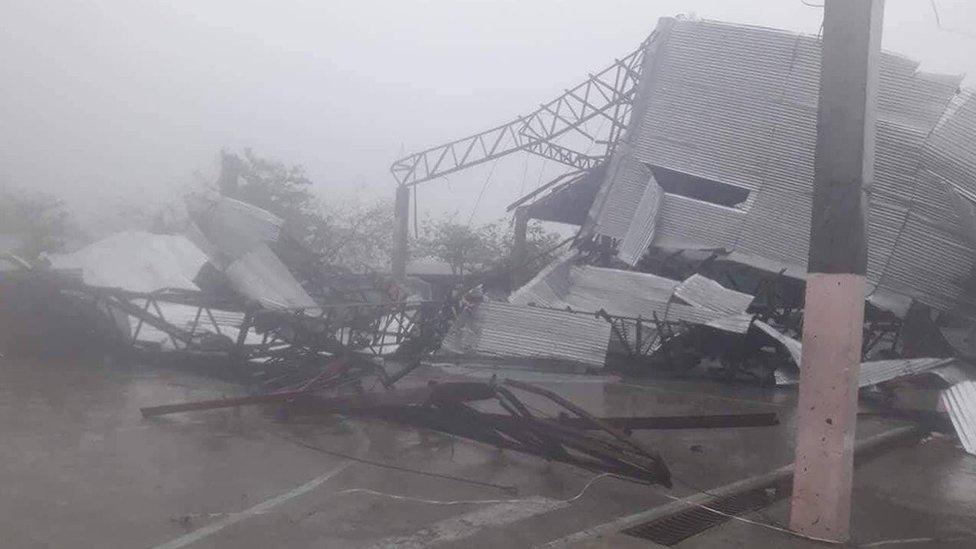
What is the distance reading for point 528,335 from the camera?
17.2 m

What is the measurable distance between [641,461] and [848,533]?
1892mm

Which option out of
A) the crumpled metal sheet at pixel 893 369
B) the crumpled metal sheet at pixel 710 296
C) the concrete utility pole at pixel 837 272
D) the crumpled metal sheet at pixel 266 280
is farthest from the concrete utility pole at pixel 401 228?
the concrete utility pole at pixel 837 272

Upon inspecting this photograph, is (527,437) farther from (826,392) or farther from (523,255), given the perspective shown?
(523,255)

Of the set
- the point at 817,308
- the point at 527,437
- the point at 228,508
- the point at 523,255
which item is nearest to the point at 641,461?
the point at 527,437

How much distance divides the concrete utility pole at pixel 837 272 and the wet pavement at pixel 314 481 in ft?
1.94

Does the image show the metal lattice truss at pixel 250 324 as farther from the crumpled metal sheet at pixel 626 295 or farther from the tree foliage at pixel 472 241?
the tree foliage at pixel 472 241

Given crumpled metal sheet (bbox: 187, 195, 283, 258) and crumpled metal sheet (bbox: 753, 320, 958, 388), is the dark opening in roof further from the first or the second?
crumpled metal sheet (bbox: 187, 195, 283, 258)

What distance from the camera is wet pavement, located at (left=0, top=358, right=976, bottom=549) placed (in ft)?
21.2

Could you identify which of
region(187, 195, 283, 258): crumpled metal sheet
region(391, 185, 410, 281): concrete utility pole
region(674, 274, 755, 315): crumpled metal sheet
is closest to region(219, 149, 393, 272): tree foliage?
region(391, 185, 410, 281): concrete utility pole

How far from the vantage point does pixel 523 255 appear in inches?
1069

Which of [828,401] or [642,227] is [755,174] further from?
[828,401]

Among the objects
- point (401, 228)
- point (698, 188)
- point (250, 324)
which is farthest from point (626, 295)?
point (401, 228)

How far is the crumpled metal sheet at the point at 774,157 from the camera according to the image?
18.3 metres

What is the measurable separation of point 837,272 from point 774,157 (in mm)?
14289
